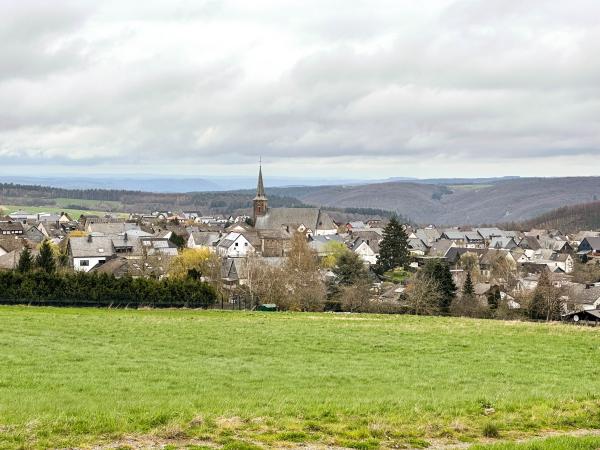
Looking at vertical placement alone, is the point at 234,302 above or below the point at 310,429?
below

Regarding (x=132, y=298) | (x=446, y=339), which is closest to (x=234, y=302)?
(x=132, y=298)

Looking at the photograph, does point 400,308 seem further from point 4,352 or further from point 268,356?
point 4,352

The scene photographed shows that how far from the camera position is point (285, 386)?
16484 millimetres

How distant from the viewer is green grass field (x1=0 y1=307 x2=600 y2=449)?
36.1 ft

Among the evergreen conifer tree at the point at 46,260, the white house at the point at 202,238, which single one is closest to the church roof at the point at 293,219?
the white house at the point at 202,238

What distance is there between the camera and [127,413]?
39.5ft

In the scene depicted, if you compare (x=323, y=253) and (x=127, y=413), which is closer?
(x=127, y=413)

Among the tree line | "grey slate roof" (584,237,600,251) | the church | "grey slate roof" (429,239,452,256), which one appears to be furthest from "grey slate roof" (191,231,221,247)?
"grey slate roof" (584,237,600,251)

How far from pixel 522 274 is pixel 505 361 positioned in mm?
75099

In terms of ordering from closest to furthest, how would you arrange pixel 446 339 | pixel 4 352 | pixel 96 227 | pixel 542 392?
pixel 542 392 < pixel 4 352 < pixel 446 339 < pixel 96 227

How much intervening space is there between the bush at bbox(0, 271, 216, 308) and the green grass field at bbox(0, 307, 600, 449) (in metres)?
18.1

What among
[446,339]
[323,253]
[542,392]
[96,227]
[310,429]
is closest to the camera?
[310,429]

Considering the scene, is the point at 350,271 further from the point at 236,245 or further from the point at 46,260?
the point at 236,245

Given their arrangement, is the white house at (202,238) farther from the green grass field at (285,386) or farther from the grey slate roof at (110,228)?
the green grass field at (285,386)
